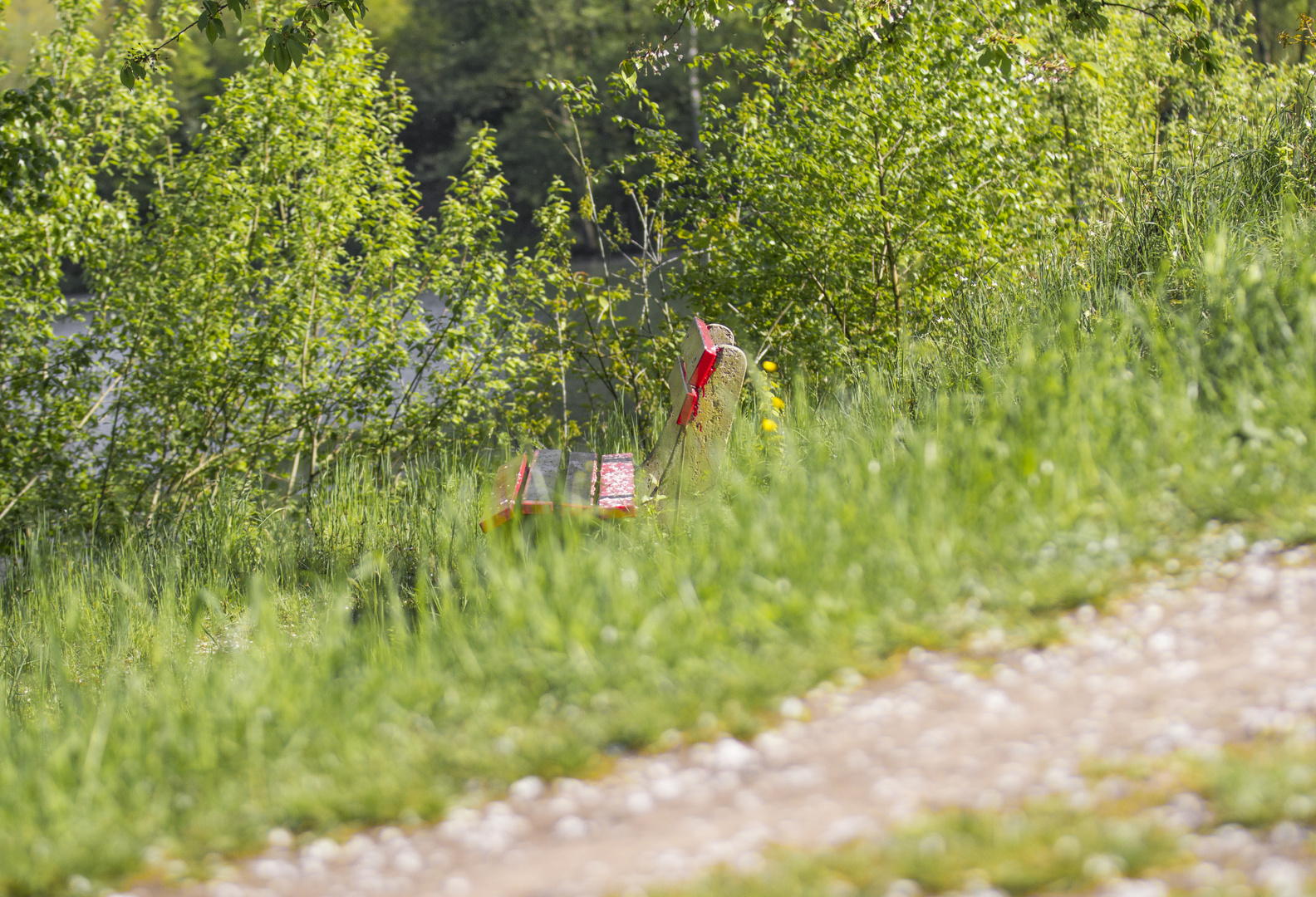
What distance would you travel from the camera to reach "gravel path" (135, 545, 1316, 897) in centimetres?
211

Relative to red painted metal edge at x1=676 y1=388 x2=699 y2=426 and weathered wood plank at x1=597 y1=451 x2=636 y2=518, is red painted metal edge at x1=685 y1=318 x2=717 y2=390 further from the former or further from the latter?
weathered wood plank at x1=597 y1=451 x2=636 y2=518

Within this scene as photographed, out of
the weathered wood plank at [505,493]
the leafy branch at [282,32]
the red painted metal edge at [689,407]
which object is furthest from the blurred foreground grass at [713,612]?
the leafy branch at [282,32]

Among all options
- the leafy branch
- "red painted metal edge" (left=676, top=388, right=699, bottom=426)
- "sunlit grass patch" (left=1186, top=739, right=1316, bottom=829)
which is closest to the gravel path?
"sunlit grass patch" (left=1186, top=739, right=1316, bottom=829)

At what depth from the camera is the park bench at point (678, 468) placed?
15.6 ft

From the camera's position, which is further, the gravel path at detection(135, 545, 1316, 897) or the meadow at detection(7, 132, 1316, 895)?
the meadow at detection(7, 132, 1316, 895)

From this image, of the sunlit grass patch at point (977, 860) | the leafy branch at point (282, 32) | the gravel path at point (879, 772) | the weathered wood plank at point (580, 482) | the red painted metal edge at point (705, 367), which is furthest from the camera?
the leafy branch at point (282, 32)

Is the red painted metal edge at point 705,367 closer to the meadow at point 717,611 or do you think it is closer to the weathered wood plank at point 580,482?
the weathered wood plank at point 580,482

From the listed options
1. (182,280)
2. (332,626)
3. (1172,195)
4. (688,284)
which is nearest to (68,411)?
(182,280)

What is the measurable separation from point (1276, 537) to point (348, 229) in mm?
7333

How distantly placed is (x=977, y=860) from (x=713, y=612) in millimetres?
1046

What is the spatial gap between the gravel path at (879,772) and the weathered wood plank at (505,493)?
7.51ft

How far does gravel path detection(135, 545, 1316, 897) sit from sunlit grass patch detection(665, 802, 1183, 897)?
0.08 m

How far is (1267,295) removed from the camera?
12.2 feet

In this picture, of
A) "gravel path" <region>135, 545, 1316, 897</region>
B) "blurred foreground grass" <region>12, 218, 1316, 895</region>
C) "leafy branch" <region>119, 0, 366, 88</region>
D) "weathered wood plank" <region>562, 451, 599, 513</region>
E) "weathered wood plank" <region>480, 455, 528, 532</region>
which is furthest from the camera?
"leafy branch" <region>119, 0, 366, 88</region>
